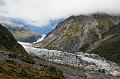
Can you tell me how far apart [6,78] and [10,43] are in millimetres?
98658

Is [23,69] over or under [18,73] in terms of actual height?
over

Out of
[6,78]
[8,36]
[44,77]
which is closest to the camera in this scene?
[6,78]

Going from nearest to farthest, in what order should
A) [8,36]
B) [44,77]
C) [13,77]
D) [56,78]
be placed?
[13,77], [44,77], [56,78], [8,36]

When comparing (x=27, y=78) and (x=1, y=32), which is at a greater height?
(x=1, y=32)

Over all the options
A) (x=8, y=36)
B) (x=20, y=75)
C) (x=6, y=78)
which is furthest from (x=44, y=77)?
(x=8, y=36)

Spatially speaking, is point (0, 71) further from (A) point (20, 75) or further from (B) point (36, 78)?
(B) point (36, 78)

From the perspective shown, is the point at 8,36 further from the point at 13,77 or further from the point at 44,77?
the point at 13,77

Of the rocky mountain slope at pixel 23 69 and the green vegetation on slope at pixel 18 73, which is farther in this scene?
the rocky mountain slope at pixel 23 69

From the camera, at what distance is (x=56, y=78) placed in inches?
2044

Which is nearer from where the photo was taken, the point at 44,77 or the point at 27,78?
the point at 27,78

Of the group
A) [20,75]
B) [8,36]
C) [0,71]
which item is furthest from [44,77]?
[8,36]

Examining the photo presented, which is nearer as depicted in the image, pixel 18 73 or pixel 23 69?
pixel 18 73

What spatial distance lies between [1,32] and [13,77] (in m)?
99.0

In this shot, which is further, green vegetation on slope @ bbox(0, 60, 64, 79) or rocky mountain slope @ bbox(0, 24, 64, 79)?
rocky mountain slope @ bbox(0, 24, 64, 79)
